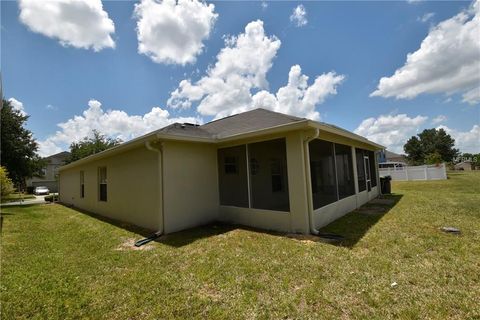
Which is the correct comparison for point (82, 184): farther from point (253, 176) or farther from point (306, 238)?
point (306, 238)

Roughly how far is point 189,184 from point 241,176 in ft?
5.20

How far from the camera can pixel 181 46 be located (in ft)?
29.9

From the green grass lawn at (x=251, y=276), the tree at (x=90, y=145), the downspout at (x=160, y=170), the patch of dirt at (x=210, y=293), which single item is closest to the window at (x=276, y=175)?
the green grass lawn at (x=251, y=276)

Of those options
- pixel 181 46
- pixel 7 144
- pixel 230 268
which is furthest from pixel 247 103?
pixel 7 144

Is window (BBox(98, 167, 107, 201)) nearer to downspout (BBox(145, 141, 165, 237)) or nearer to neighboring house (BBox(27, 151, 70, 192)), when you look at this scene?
downspout (BBox(145, 141, 165, 237))

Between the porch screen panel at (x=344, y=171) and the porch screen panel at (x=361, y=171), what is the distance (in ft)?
3.72

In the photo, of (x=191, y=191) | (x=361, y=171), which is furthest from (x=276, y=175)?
(x=361, y=171)

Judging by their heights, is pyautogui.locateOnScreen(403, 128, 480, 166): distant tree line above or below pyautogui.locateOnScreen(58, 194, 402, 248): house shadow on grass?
above

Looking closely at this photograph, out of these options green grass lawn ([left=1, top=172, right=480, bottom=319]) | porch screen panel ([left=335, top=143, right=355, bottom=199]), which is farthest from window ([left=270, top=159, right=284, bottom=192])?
green grass lawn ([left=1, top=172, right=480, bottom=319])

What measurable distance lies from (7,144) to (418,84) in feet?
Answer: 111

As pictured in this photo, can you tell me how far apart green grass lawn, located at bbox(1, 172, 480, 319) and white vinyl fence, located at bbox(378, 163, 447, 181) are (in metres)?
18.4

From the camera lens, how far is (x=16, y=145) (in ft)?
68.5

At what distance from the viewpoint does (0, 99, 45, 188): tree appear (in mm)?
20328

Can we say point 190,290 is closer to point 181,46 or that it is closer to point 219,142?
point 219,142
